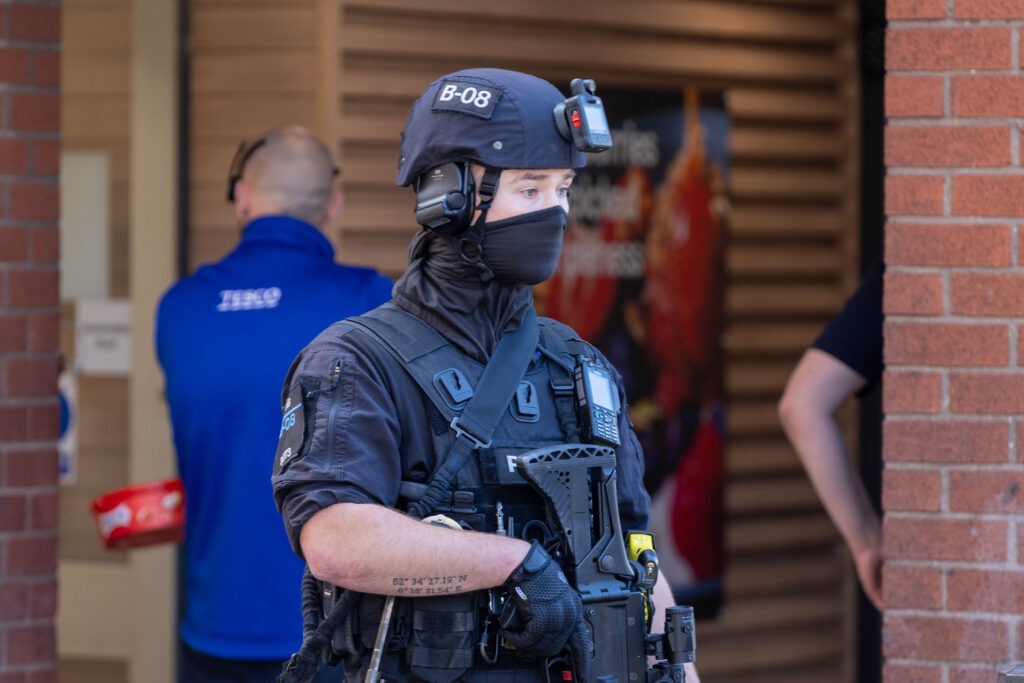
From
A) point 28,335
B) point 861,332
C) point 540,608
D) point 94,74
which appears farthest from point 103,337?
point 540,608

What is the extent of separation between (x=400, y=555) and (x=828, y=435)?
6.19 ft

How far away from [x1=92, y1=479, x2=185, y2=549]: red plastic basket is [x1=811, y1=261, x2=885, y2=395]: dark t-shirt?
171 cm

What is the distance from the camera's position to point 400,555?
2359mm

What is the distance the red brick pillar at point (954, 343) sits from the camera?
3.40 meters

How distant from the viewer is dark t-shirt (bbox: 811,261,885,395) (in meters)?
3.83

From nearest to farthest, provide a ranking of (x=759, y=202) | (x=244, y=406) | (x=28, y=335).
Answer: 1. (x=244, y=406)
2. (x=28, y=335)
3. (x=759, y=202)

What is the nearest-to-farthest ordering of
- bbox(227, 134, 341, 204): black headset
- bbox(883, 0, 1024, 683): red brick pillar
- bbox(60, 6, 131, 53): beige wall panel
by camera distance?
bbox(883, 0, 1024, 683): red brick pillar → bbox(227, 134, 341, 204): black headset → bbox(60, 6, 131, 53): beige wall panel

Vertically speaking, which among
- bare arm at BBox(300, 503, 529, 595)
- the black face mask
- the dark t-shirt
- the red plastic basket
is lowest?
the red plastic basket

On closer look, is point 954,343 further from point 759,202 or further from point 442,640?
point 759,202

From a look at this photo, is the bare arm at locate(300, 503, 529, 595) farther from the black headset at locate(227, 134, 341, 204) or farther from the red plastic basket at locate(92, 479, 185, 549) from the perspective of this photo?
the black headset at locate(227, 134, 341, 204)

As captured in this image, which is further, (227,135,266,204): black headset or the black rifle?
(227,135,266,204): black headset

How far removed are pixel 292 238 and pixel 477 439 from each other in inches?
64.6

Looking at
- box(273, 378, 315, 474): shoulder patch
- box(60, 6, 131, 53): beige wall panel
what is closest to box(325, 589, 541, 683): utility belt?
box(273, 378, 315, 474): shoulder patch

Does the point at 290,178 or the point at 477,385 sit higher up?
the point at 290,178
